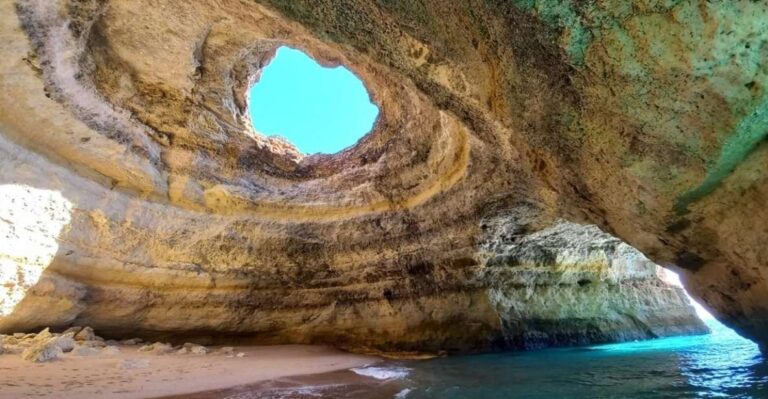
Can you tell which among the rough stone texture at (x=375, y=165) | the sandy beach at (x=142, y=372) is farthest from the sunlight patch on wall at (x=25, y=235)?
the sandy beach at (x=142, y=372)

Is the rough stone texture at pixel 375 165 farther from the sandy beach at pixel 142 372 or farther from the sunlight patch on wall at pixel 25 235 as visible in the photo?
the sandy beach at pixel 142 372

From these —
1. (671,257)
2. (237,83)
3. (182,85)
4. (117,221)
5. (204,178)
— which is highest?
(237,83)

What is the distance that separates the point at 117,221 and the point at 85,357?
7.37 ft

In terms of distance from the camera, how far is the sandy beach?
12.4 feet

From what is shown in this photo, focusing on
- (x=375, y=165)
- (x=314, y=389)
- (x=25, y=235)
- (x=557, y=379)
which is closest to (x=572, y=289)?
(x=557, y=379)

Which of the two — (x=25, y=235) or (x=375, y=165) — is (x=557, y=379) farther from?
(x=25, y=235)

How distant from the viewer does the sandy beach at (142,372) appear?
3.78m

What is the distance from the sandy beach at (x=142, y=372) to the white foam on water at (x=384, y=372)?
17.8 inches

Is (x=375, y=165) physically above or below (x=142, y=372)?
above

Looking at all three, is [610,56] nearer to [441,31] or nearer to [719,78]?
[719,78]

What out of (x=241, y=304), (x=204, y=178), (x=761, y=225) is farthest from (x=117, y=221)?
(x=761, y=225)

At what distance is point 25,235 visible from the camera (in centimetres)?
568

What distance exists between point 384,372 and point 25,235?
511 centimetres

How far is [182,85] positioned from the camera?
6.46m
